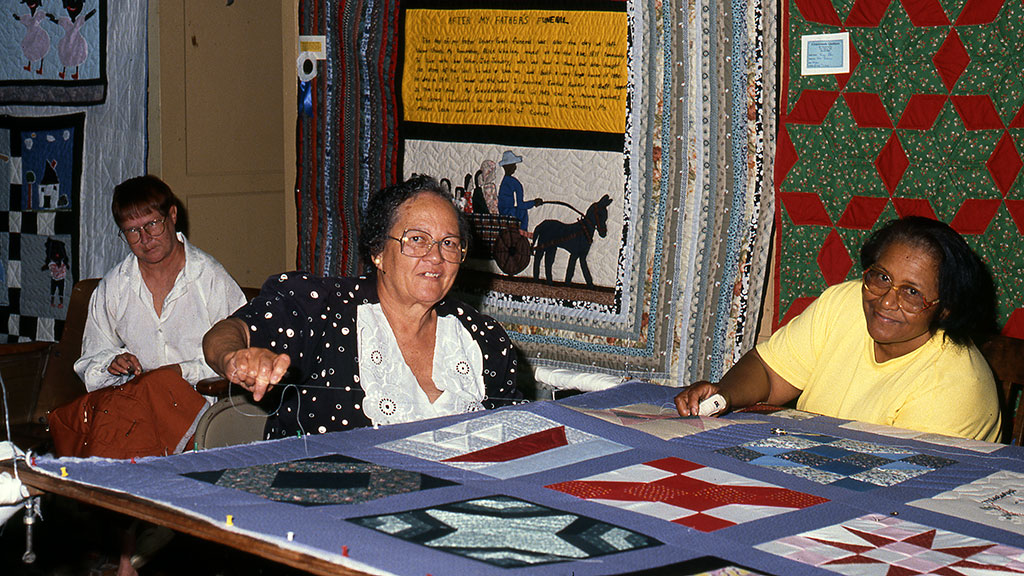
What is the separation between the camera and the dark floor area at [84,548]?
11.8 ft

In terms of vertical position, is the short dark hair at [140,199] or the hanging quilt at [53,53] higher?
the hanging quilt at [53,53]

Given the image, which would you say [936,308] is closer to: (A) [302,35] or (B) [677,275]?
(B) [677,275]

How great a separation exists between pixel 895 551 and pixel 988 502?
1.24 feet

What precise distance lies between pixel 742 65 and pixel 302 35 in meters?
2.17

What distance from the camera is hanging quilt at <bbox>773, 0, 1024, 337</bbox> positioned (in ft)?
9.96

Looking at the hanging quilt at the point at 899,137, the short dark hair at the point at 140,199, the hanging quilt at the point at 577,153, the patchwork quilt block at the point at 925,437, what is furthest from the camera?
the short dark hair at the point at 140,199

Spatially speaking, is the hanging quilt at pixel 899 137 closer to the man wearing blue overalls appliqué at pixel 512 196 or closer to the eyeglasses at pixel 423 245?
the man wearing blue overalls appliqué at pixel 512 196

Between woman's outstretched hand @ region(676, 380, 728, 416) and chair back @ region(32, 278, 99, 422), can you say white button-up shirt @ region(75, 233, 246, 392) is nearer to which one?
chair back @ region(32, 278, 99, 422)

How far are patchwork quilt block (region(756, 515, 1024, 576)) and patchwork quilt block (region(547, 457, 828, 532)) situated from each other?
0.12 meters

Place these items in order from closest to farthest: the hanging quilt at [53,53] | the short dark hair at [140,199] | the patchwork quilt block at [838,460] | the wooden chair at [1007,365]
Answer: the patchwork quilt block at [838,460]
the wooden chair at [1007,365]
the short dark hair at [140,199]
the hanging quilt at [53,53]

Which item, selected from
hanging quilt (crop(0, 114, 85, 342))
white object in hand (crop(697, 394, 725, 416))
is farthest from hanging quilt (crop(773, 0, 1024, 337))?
hanging quilt (crop(0, 114, 85, 342))

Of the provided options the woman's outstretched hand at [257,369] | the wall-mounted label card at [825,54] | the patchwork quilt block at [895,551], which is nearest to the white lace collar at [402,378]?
the woman's outstretched hand at [257,369]

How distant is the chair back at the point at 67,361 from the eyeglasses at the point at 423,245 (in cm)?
187

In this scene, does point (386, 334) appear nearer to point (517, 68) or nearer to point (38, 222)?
point (517, 68)
